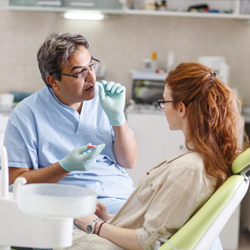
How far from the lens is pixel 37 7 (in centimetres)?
290

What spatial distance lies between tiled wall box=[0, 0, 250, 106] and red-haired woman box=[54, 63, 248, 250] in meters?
2.24

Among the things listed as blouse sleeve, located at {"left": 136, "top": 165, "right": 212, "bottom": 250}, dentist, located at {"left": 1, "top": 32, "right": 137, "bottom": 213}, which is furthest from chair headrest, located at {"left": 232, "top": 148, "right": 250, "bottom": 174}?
dentist, located at {"left": 1, "top": 32, "right": 137, "bottom": 213}

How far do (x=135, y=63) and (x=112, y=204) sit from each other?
2126 millimetres

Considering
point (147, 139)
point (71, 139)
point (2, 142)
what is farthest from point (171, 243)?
point (147, 139)

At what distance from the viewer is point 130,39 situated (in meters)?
→ 3.20

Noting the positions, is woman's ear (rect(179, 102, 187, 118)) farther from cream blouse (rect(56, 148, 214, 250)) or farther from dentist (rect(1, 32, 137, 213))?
dentist (rect(1, 32, 137, 213))

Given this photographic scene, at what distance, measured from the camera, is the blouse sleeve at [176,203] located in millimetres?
877

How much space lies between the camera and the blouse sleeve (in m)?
0.88

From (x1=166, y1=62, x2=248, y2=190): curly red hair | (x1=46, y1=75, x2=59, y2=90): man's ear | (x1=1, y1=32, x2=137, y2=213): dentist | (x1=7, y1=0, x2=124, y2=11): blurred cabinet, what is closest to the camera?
(x1=166, y1=62, x2=248, y2=190): curly red hair

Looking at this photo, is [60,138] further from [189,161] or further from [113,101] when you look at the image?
[189,161]

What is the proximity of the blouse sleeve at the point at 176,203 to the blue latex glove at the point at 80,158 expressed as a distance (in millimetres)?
324

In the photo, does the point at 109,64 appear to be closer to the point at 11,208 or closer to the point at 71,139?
the point at 71,139

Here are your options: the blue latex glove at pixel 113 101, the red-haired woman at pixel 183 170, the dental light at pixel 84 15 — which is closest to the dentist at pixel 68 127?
the blue latex glove at pixel 113 101

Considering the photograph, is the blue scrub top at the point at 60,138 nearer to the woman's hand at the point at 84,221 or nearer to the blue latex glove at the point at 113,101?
the blue latex glove at the point at 113,101
